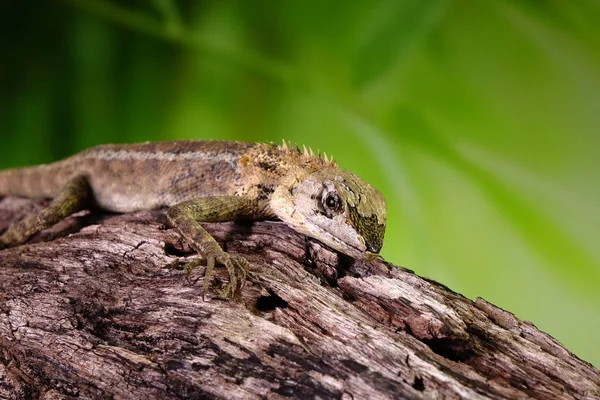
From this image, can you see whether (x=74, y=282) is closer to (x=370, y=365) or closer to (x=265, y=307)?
(x=265, y=307)

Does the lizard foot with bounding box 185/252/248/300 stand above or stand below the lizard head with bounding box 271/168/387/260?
below

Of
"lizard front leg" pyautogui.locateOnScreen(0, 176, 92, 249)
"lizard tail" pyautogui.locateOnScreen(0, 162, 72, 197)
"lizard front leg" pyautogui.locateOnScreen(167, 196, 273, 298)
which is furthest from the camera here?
"lizard tail" pyautogui.locateOnScreen(0, 162, 72, 197)

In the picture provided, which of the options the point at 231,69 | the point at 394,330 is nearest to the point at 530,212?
the point at 394,330

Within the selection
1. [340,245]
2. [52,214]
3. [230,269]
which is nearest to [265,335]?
[230,269]

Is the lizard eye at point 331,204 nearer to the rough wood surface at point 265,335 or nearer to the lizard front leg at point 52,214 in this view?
the rough wood surface at point 265,335

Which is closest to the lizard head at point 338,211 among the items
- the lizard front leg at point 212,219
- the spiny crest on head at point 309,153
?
the spiny crest on head at point 309,153

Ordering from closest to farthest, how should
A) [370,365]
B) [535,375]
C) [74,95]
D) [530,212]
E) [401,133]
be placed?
[370,365]
[535,375]
[530,212]
[401,133]
[74,95]

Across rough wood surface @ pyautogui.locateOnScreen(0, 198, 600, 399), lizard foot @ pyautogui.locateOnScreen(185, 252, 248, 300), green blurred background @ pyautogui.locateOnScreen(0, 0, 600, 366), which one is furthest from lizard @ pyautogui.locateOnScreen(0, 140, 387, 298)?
green blurred background @ pyautogui.locateOnScreen(0, 0, 600, 366)

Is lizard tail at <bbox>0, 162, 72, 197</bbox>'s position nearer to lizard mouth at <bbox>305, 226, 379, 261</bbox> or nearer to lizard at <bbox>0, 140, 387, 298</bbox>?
lizard at <bbox>0, 140, 387, 298</bbox>
